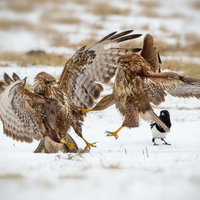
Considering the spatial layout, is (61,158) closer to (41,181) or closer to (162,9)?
(41,181)

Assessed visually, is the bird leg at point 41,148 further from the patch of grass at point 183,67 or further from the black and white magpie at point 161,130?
the patch of grass at point 183,67

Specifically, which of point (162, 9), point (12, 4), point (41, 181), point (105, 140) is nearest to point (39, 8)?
point (12, 4)

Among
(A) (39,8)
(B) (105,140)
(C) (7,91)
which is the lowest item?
(B) (105,140)

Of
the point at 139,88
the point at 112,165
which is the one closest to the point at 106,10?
the point at 139,88

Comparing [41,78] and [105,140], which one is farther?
[105,140]

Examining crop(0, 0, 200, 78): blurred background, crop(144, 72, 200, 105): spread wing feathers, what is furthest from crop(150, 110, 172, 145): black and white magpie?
crop(0, 0, 200, 78): blurred background

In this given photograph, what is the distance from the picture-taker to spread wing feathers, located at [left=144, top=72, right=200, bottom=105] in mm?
4023

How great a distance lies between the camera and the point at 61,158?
3811mm

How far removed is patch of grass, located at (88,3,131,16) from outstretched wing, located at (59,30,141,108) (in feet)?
71.0

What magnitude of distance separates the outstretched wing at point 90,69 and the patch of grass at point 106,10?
21628 mm

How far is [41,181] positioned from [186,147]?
2650 millimetres

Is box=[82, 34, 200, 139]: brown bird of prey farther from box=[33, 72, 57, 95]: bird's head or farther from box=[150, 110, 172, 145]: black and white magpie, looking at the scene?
box=[33, 72, 57, 95]: bird's head

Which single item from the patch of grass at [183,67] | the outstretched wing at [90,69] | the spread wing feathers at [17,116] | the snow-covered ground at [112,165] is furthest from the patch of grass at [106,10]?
the spread wing feathers at [17,116]

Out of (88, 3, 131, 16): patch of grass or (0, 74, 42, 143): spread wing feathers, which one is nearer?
(0, 74, 42, 143): spread wing feathers
